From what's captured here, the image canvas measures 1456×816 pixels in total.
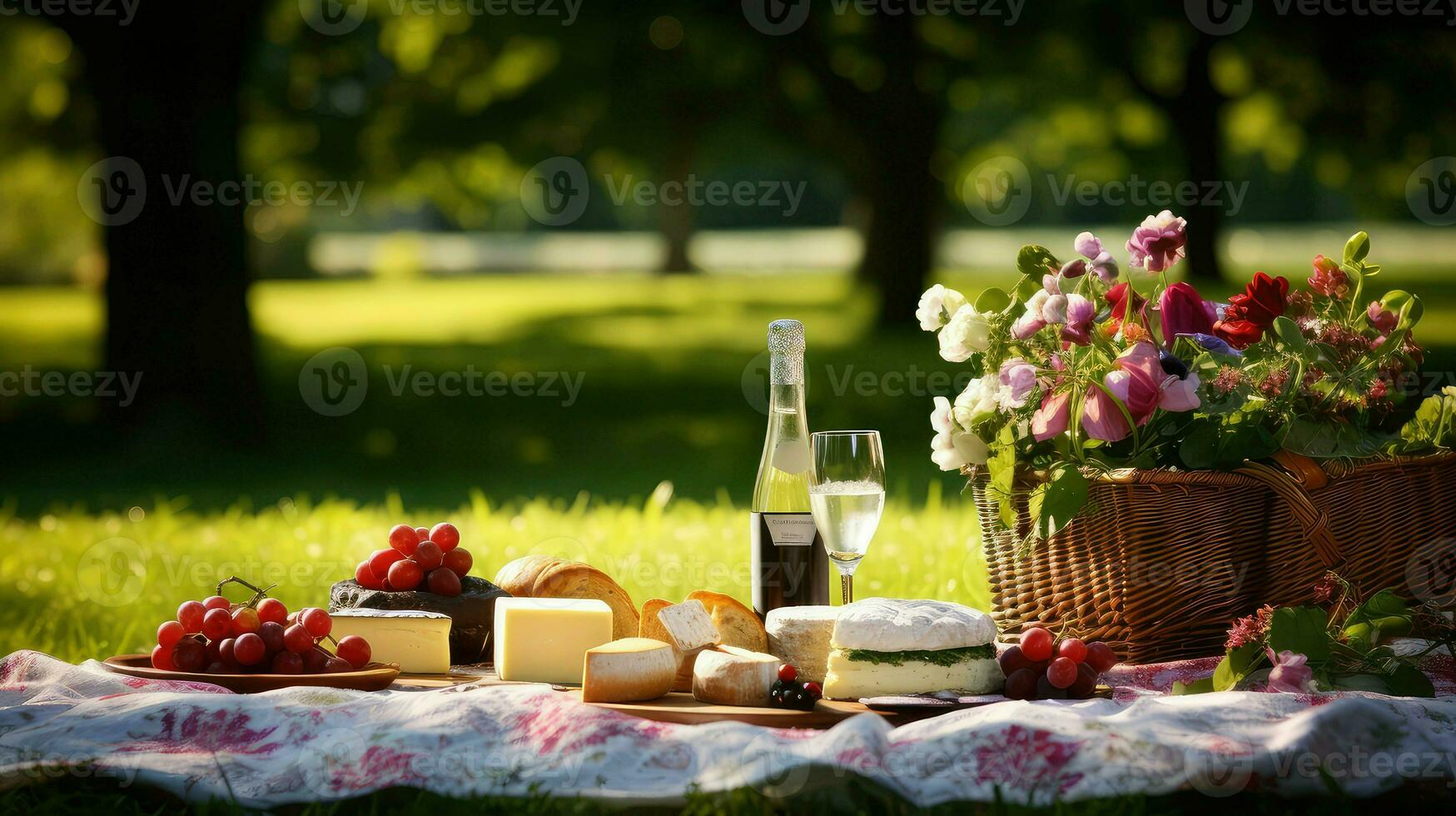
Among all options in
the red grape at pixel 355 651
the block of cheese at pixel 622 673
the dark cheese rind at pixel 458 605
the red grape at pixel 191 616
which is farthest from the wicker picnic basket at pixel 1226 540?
the red grape at pixel 191 616

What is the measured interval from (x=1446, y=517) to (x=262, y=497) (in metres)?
7.38

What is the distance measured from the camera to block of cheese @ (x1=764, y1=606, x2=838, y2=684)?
2979 millimetres

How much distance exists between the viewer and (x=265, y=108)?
44.9 ft

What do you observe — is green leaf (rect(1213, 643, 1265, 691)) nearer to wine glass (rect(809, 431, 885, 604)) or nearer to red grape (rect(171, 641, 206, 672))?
wine glass (rect(809, 431, 885, 604))

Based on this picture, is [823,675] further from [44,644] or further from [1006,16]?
[1006,16]

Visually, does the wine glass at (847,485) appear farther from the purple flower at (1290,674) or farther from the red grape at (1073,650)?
the purple flower at (1290,674)

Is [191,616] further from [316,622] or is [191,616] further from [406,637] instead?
[406,637]

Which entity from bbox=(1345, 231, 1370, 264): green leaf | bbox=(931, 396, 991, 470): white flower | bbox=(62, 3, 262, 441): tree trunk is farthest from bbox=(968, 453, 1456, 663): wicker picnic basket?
bbox=(62, 3, 262, 441): tree trunk

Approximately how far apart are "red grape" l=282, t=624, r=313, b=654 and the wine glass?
1.17 metres

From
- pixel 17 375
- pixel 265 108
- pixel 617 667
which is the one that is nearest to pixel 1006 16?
pixel 265 108

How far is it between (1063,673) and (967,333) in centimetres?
89

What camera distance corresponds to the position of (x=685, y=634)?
2990 mm

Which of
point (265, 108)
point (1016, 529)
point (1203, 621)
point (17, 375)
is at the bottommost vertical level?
point (1203, 621)

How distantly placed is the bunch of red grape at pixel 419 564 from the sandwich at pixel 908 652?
1030mm
